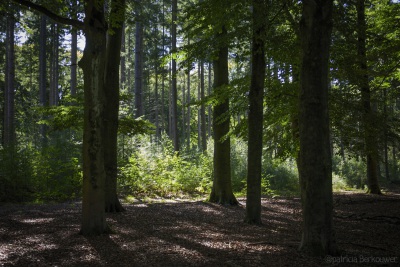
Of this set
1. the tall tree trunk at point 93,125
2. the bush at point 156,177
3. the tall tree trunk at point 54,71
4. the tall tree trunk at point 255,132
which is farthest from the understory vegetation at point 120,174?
the tall tree trunk at point 54,71

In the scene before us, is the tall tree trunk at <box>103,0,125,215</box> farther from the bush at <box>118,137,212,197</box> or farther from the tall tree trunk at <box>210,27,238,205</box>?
the bush at <box>118,137,212,197</box>

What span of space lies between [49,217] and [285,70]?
706cm

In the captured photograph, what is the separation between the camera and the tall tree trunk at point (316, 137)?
460 centimetres

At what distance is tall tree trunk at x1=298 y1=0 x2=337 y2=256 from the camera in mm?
4598

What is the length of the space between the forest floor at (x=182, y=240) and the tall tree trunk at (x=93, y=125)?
0.39 m

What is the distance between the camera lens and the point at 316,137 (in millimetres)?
4648

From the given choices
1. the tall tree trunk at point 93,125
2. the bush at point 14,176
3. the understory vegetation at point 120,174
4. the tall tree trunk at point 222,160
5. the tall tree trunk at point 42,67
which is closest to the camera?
the tall tree trunk at point 93,125

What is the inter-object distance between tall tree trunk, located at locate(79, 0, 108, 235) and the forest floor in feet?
1.28

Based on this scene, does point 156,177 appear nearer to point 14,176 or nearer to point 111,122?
point 14,176

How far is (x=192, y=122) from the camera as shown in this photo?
2291 inches

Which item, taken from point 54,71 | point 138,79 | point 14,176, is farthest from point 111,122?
point 54,71

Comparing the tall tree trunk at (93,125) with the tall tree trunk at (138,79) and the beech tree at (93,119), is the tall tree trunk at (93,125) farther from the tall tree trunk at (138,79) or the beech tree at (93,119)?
the tall tree trunk at (138,79)

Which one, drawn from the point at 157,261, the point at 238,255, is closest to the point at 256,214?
the point at 238,255

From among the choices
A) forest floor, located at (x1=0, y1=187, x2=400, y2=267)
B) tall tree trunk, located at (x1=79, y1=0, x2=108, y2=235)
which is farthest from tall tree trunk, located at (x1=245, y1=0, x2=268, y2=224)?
tall tree trunk, located at (x1=79, y1=0, x2=108, y2=235)
